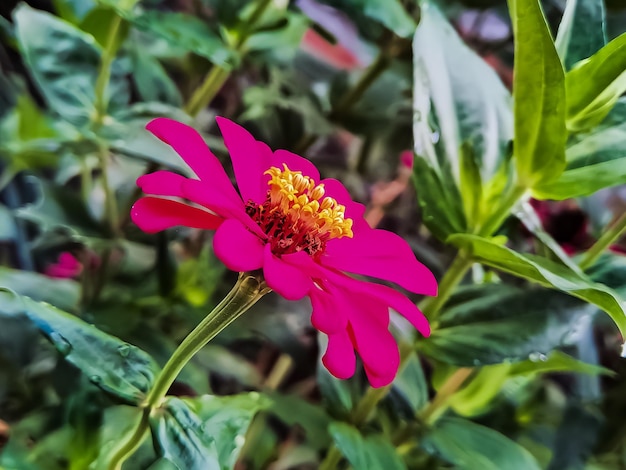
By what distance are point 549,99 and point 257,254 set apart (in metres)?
0.18

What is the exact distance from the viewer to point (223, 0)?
0.49m

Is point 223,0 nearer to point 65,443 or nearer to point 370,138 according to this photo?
point 370,138

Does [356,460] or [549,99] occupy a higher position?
[549,99]

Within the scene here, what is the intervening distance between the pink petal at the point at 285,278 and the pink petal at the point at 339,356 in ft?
0.07

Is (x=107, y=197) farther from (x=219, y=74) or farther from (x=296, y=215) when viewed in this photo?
(x=296, y=215)

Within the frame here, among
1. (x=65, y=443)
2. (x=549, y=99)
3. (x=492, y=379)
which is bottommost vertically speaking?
(x=65, y=443)

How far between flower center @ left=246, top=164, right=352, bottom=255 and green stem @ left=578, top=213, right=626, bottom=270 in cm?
18

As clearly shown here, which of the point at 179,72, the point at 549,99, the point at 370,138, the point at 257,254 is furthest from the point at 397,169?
the point at 257,254

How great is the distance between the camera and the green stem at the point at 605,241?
1.21 feet

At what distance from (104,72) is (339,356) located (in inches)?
11.8

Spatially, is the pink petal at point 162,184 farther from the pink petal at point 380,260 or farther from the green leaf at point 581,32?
the green leaf at point 581,32

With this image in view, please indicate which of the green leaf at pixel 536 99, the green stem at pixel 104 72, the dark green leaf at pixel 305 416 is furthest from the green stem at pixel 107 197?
the green leaf at pixel 536 99

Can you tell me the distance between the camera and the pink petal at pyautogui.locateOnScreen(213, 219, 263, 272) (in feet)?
0.64

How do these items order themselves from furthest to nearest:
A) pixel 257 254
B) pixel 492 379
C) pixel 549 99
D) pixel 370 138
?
1. pixel 370 138
2. pixel 492 379
3. pixel 549 99
4. pixel 257 254
